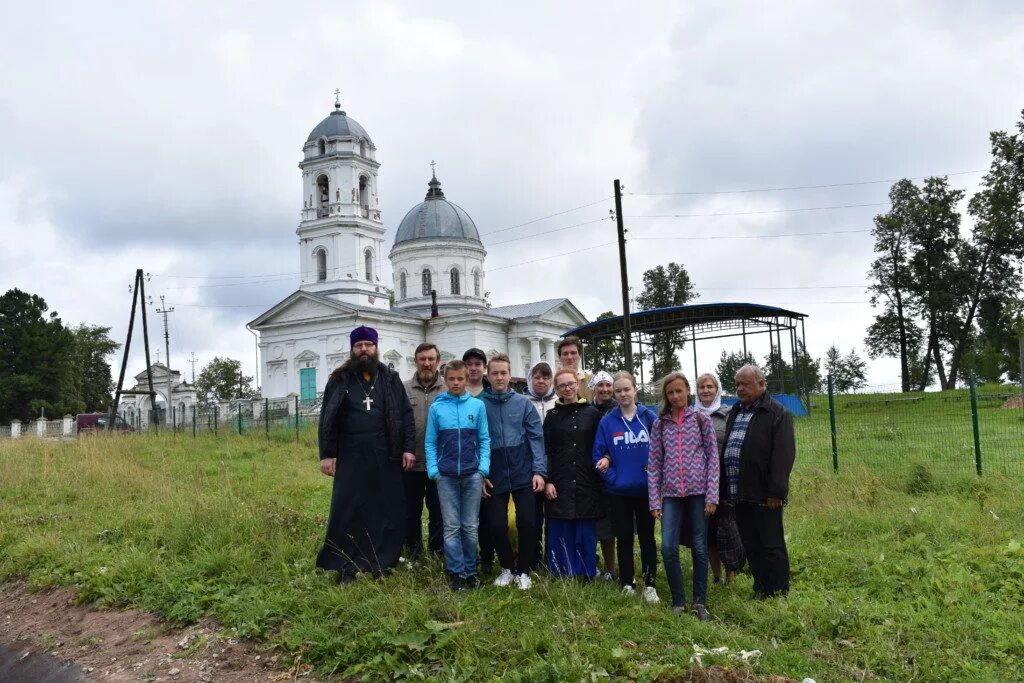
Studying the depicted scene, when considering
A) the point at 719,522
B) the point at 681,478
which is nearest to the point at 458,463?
the point at 681,478

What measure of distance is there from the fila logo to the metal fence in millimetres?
6056

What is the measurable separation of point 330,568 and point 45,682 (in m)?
1.94

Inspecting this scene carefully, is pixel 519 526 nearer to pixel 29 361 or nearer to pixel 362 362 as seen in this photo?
pixel 362 362

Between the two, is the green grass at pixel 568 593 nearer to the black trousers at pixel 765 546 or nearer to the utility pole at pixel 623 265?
the black trousers at pixel 765 546

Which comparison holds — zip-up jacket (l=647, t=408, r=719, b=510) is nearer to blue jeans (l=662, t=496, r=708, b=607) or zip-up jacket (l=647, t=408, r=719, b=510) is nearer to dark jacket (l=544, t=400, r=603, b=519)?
blue jeans (l=662, t=496, r=708, b=607)

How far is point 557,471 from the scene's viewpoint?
6.63 meters

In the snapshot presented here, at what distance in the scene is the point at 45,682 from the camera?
596 cm

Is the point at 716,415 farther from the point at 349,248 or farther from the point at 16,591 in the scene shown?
the point at 349,248

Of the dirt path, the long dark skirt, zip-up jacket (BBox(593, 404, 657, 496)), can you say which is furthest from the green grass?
zip-up jacket (BBox(593, 404, 657, 496))

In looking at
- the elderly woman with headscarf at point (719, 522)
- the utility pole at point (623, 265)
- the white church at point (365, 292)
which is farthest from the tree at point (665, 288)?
the elderly woman with headscarf at point (719, 522)

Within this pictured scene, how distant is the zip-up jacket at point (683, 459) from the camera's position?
609 centimetres

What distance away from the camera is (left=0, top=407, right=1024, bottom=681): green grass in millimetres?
5238

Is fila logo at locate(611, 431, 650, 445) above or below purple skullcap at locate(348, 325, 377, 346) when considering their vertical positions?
below

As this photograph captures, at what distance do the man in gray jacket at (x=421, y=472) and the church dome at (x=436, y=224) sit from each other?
4373 centimetres
